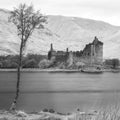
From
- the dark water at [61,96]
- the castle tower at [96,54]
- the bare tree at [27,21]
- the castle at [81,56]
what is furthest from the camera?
the castle tower at [96,54]

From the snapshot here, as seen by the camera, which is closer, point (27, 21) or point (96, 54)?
point (27, 21)

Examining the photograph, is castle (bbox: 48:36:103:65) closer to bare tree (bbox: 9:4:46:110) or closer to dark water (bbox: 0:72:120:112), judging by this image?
dark water (bbox: 0:72:120:112)

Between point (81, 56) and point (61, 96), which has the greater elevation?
point (81, 56)

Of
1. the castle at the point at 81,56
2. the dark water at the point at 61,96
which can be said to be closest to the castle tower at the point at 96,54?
the castle at the point at 81,56

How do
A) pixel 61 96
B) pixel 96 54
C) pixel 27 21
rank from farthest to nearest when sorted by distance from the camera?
pixel 96 54
pixel 61 96
pixel 27 21

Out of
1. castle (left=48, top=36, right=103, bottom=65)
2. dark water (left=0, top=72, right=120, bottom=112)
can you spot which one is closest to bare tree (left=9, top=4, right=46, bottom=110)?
dark water (left=0, top=72, right=120, bottom=112)

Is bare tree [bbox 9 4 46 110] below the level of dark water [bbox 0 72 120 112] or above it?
above

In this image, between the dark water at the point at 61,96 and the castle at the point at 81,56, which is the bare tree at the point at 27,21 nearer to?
the dark water at the point at 61,96

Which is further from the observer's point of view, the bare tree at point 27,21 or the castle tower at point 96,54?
the castle tower at point 96,54

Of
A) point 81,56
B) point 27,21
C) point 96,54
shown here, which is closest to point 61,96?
point 27,21

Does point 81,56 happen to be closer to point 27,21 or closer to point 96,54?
point 96,54

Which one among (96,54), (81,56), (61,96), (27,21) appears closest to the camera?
(27,21)

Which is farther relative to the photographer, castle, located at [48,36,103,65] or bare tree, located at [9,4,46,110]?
castle, located at [48,36,103,65]

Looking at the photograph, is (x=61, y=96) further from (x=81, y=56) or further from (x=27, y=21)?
(x=81, y=56)
